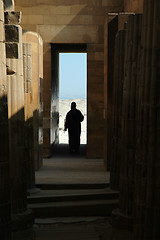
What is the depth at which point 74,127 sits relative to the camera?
15.5 m

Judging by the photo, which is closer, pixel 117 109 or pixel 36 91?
pixel 117 109

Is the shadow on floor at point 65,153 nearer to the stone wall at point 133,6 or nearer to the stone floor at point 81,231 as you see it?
the stone wall at point 133,6

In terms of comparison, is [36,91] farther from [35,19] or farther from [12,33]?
[12,33]

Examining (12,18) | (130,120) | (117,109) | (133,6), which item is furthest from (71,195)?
(133,6)

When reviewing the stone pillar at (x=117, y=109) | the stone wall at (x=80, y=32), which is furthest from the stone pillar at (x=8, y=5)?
the stone wall at (x=80, y=32)

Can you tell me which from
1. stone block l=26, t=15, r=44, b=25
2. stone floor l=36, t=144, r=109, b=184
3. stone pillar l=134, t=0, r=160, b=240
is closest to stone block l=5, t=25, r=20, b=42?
stone pillar l=134, t=0, r=160, b=240

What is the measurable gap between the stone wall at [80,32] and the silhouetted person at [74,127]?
4.79 feet

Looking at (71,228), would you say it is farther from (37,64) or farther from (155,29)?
(37,64)

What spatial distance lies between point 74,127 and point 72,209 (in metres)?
7.19

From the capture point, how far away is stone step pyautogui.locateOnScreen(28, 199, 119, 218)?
Result: 27.6 feet

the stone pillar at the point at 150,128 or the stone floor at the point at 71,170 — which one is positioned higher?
the stone pillar at the point at 150,128

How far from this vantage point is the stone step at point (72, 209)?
8.40 metres

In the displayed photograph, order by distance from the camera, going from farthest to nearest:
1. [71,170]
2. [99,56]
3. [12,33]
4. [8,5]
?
[99,56]
[71,170]
[8,5]
[12,33]

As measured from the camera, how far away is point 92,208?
8547 millimetres
